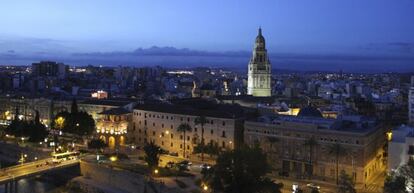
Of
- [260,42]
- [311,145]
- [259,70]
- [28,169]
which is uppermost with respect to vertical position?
[260,42]

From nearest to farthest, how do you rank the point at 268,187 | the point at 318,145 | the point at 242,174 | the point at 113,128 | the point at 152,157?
the point at 268,187, the point at 242,174, the point at 318,145, the point at 152,157, the point at 113,128

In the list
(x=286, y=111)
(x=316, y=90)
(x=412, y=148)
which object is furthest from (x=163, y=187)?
(x=316, y=90)

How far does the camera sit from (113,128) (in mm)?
61781

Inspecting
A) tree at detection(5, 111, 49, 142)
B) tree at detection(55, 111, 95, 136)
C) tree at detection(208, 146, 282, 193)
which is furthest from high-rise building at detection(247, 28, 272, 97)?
tree at detection(208, 146, 282, 193)

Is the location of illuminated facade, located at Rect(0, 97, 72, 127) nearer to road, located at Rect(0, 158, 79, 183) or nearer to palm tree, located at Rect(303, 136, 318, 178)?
road, located at Rect(0, 158, 79, 183)

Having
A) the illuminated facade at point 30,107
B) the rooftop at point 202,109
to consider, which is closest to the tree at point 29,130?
the illuminated facade at point 30,107

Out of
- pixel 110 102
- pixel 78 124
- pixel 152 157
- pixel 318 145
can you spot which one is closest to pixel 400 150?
pixel 318 145

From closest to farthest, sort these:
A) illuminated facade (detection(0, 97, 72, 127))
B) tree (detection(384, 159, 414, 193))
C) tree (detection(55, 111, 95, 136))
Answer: tree (detection(384, 159, 414, 193)) → tree (detection(55, 111, 95, 136)) → illuminated facade (detection(0, 97, 72, 127))

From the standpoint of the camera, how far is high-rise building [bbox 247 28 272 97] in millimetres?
88875

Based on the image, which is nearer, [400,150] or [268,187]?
[268,187]

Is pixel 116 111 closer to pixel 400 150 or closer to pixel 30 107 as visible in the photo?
pixel 30 107

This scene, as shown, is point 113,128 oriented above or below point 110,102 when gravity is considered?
below

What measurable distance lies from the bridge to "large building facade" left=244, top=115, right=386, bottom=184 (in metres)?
18.5

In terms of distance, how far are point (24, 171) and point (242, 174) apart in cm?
2199
